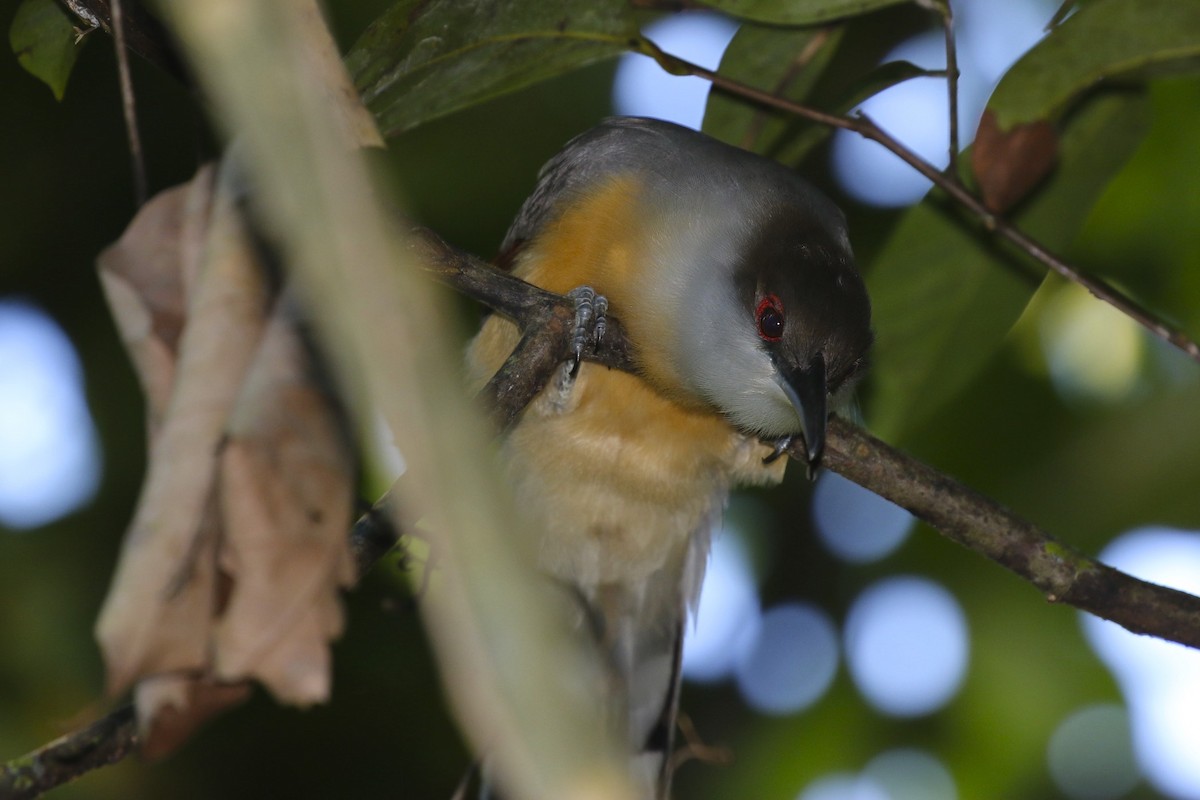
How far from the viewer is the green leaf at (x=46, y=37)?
2479mm

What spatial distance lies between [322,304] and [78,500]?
13.8ft

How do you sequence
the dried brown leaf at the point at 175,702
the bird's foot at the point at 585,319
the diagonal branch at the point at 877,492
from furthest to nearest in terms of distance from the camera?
the bird's foot at the point at 585,319, the diagonal branch at the point at 877,492, the dried brown leaf at the point at 175,702

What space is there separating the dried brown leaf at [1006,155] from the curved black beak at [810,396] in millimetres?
602

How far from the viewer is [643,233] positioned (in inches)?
129

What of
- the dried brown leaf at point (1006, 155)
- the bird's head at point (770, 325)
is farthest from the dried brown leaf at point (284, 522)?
the dried brown leaf at point (1006, 155)

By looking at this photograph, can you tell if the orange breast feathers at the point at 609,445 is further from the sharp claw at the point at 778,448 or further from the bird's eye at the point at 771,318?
the bird's eye at the point at 771,318

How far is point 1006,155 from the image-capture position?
288 cm

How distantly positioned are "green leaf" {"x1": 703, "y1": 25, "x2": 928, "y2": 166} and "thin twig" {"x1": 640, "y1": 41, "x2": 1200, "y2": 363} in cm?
28

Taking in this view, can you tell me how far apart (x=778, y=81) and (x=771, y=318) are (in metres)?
0.68

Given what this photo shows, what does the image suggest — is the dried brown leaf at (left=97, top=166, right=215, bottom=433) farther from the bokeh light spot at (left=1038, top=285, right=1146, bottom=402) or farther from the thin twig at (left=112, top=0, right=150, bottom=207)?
the bokeh light spot at (left=1038, top=285, right=1146, bottom=402)

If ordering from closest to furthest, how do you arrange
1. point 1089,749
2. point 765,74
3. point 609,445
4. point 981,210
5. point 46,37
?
point 46,37 < point 981,210 < point 765,74 < point 609,445 < point 1089,749

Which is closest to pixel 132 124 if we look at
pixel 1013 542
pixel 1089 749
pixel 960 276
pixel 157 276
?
pixel 157 276

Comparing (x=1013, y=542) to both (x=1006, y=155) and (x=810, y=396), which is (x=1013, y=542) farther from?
(x=1006, y=155)

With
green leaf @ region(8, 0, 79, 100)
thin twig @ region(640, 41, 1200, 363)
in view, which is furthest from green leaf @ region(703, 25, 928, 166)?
green leaf @ region(8, 0, 79, 100)
